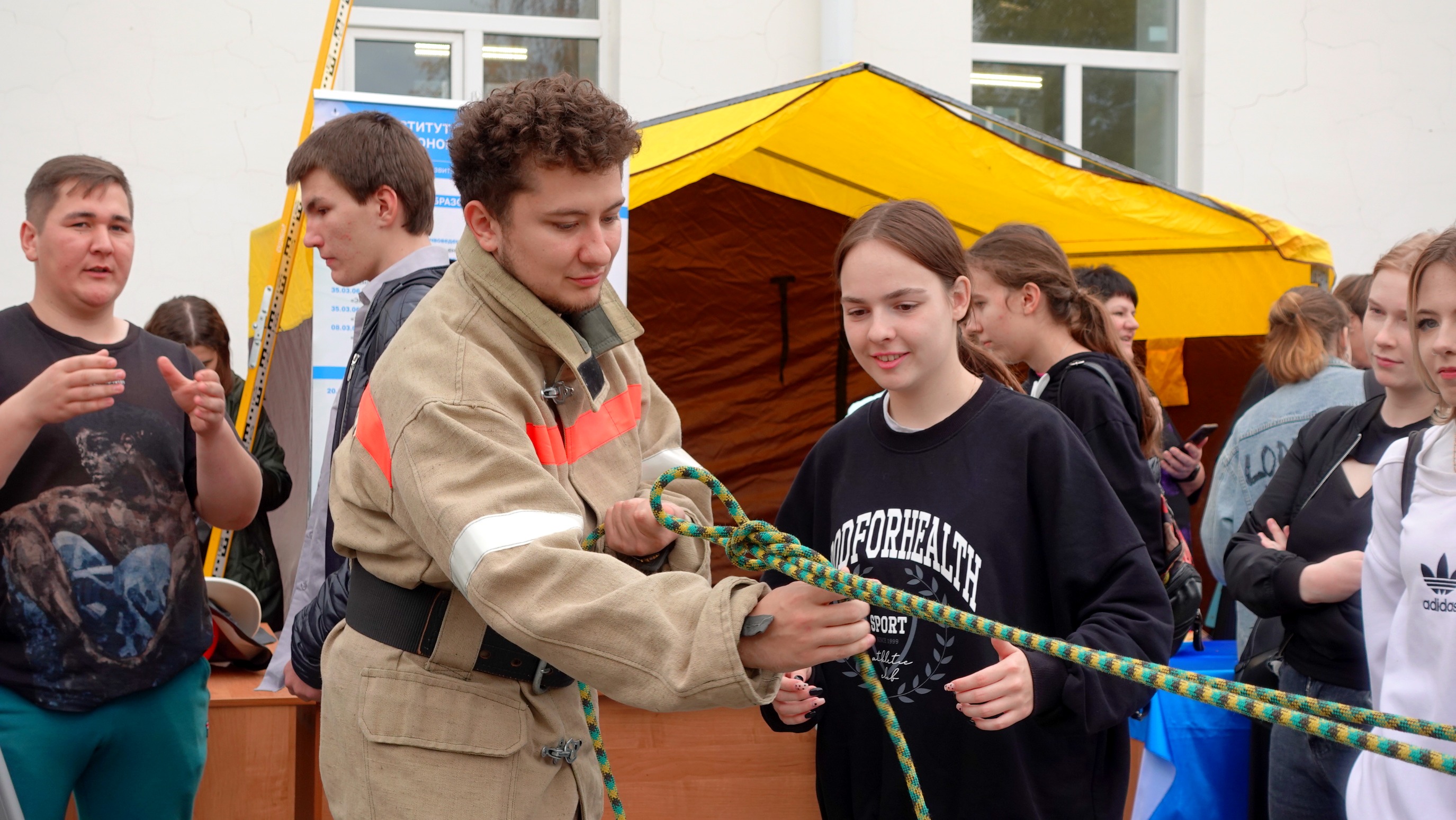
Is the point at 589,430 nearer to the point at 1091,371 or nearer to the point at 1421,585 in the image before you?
the point at 1421,585

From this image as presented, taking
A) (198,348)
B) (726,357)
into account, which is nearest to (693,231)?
(726,357)

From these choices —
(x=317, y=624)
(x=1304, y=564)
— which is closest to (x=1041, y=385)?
(x=1304, y=564)

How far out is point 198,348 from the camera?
14.1 ft

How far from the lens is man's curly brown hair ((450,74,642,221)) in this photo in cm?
148

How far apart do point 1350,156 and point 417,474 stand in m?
A: 8.17

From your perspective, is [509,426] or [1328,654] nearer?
[509,426]

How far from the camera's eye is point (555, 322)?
1.53 m

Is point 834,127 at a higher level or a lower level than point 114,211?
higher

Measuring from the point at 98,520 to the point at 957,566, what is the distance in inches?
73.7

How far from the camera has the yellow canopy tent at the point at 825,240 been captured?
4.74 metres

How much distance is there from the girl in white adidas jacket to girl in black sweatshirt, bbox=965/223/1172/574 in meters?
0.68

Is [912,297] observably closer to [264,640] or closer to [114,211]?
[114,211]

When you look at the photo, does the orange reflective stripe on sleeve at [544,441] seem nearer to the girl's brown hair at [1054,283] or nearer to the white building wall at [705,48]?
the girl's brown hair at [1054,283]

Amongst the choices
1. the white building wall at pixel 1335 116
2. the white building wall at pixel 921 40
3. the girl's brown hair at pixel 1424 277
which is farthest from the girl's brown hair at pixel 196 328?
the white building wall at pixel 1335 116
